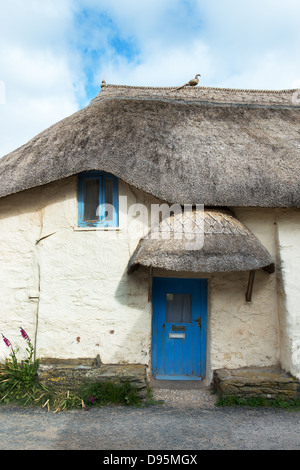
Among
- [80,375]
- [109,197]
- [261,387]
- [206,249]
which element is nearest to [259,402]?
[261,387]

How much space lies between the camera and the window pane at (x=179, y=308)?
6.56 metres

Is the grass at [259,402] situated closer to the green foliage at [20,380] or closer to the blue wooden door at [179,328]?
the blue wooden door at [179,328]

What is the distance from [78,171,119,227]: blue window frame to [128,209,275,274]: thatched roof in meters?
0.90

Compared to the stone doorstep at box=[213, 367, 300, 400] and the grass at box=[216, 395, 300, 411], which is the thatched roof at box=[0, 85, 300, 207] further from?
the grass at box=[216, 395, 300, 411]

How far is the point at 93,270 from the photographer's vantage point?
6.18 metres

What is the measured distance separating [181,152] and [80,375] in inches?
154

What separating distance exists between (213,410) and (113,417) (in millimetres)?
1466

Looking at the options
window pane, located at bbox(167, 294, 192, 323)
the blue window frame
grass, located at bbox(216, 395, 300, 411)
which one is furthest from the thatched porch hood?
grass, located at bbox(216, 395, 300, 411)

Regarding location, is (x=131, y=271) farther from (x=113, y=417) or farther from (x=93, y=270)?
(x=113, y=417)

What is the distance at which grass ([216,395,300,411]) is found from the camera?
5539mm

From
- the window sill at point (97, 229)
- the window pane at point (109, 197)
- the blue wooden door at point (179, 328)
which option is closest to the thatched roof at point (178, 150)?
the window pane at point (109, 197)

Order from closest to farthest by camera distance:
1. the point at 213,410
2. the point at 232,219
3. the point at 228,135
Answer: the point at 213,410
the point at 232,219
the point at 228,135

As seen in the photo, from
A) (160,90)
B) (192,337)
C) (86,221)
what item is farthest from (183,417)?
(160,90)
